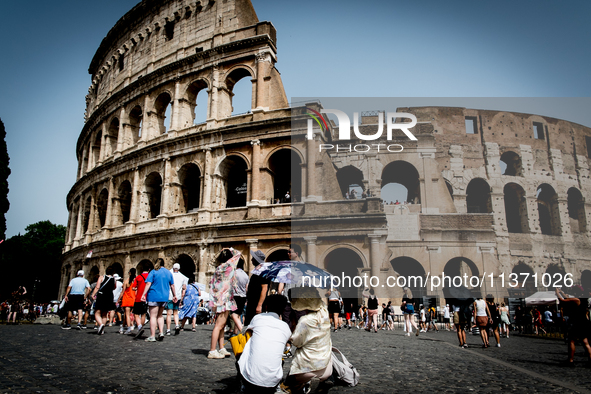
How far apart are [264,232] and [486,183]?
1079cm

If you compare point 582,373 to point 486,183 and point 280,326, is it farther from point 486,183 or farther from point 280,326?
point 486,183

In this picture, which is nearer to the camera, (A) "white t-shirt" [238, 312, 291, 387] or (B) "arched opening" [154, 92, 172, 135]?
(A) "white t-shirt" [238, 312, 291, 387]

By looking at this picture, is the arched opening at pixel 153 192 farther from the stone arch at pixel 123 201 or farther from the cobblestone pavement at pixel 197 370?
the cobblestone pavement at pixel 197 370

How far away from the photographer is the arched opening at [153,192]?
2117 centimetres

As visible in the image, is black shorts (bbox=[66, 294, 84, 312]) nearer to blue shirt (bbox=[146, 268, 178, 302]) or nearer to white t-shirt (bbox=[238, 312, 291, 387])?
blue shirt (bbox=[146, 268, 178, 302])

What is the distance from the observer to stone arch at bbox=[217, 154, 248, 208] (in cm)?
1888

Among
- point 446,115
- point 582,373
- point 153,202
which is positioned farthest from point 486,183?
point 153,202

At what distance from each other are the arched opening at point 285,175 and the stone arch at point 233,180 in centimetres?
145

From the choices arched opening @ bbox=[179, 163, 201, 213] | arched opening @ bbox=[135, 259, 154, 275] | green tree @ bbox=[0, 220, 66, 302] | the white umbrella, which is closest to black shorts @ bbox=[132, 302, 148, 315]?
arched opening @ bbox=[179, 163, 201, 213]

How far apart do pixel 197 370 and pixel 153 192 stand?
709 inches

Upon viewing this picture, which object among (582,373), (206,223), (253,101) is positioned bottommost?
(582,373)

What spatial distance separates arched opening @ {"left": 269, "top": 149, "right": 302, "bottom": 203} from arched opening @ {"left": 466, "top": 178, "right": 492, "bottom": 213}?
838 cm

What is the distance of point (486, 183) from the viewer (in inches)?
747

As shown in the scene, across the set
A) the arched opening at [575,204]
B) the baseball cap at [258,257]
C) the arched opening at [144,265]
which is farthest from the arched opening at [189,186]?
the arched opening at [575,204]
